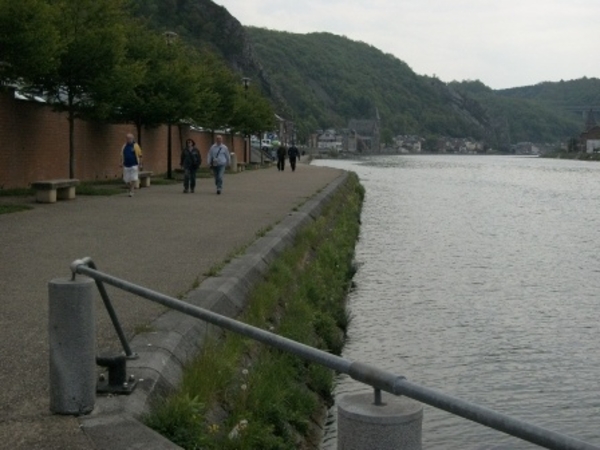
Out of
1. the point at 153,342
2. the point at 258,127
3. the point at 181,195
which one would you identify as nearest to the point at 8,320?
the point at 153,342

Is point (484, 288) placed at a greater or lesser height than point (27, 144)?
lesser

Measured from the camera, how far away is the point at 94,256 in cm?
1202

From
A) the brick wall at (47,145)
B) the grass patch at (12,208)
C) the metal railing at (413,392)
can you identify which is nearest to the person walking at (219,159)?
the brick wall at (47,145)

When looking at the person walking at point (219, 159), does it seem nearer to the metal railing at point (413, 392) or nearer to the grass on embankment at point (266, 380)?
the grass on embankment at point (266, 380)

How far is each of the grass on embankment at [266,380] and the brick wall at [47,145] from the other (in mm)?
13524

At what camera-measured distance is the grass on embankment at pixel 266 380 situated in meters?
5.75

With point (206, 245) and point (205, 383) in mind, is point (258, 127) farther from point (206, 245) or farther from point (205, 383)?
point (205, 383)

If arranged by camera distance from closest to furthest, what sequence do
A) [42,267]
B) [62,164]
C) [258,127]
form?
[42,267] → [62,164] → [258,127]

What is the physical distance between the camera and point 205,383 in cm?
653

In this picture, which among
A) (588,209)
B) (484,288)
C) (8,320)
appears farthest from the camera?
(588,209)

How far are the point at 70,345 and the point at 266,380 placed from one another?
2772mm

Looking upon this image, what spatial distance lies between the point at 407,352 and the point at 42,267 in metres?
4.61

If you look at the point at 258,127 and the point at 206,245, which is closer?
the point at 206,245

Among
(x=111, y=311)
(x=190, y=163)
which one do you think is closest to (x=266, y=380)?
(x=111, y=311)
